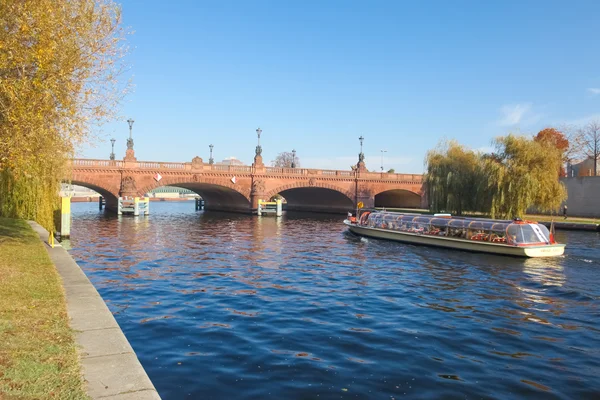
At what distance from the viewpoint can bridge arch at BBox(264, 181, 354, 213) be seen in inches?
2736

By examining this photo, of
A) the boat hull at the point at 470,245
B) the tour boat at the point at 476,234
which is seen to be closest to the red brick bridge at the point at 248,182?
the boat hull at the point at 470,245

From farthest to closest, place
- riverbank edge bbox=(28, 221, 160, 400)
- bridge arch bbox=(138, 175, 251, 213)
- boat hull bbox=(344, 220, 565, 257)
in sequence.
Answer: bridge arch bbox=(138, 175, 251, 213)
boat hull bbox=(344, 220, 565, 257)
riverbank edge bbox=(28, 221, 160, 400)

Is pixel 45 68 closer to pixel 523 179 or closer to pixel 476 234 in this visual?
pixel 476 234

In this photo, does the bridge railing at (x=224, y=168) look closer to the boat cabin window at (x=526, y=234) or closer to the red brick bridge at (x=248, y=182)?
the red brick bridge at (x=248, y=182)

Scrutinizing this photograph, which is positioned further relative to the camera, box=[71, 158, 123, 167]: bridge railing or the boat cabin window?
box=[71, 158, 123, 167]: bridge railing

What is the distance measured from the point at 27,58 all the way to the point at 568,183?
6226 cm

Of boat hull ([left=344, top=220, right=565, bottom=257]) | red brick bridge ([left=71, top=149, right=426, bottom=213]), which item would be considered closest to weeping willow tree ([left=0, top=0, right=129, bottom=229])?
boat hull ([left=344, top=220, right=565, bottom=257])

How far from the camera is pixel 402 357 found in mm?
10781

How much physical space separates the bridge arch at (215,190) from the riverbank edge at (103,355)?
49.5 m

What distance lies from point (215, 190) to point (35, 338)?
68425 millimetres

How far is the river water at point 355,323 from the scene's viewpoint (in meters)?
9.30

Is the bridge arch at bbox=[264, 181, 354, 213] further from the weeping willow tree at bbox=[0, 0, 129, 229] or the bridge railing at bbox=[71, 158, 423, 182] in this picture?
the weeping willow tree at bbox=[0, 0, 129, 229]

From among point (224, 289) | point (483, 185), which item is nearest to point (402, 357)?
point (224, 289)

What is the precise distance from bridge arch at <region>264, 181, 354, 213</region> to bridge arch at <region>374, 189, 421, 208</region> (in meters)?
9.43
